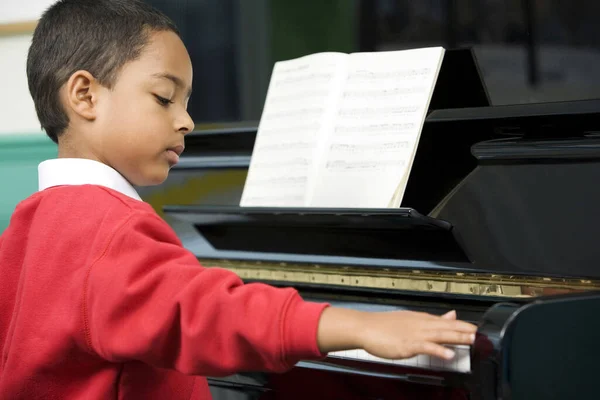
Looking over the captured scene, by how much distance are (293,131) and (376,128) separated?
8.5 inches

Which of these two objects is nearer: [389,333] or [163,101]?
[389,333]

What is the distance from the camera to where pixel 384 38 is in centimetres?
175

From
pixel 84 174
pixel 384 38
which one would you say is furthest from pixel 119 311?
pixel 384 38

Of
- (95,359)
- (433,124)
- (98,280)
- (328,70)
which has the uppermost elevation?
(328,70)

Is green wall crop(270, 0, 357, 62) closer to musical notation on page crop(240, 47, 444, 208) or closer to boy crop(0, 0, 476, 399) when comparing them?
musical notation on page crop(240, 47, 444, 208)

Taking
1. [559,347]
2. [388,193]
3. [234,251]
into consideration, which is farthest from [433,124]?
[559,347]

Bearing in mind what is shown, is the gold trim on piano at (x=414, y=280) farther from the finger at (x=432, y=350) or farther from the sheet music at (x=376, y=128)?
the finger at (x=432, y=350)

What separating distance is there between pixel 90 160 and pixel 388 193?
0.56m

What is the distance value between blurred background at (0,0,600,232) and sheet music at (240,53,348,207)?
10 cm

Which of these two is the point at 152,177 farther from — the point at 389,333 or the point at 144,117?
the point at 389,333

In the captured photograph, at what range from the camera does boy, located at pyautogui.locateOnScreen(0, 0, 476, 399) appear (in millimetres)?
943

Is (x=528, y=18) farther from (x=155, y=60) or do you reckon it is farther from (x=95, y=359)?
(x=95, y=359)

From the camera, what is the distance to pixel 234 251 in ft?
5.95

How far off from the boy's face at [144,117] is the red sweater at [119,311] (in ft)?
0.27
